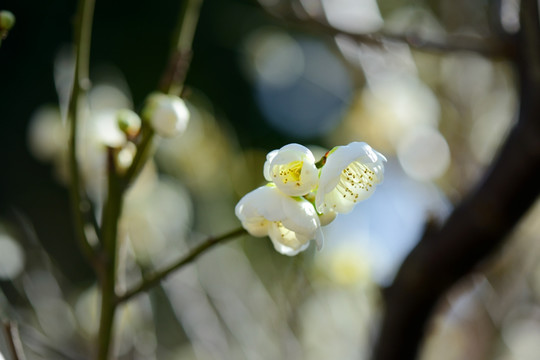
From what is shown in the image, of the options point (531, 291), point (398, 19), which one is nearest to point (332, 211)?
point (531, 291)

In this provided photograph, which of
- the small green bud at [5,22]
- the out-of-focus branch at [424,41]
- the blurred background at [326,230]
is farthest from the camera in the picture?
the blurred background at [326,230]

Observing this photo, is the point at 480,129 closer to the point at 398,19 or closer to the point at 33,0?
the point at 398,19

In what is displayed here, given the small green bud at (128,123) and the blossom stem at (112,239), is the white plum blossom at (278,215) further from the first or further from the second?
the small green bud at (128,123)

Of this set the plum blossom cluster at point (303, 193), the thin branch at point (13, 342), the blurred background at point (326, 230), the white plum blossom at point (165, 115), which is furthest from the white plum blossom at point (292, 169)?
the blurred background at point (326, 230)

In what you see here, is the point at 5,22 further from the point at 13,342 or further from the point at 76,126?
the point at 13,342

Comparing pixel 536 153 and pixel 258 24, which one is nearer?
pixel 536 153

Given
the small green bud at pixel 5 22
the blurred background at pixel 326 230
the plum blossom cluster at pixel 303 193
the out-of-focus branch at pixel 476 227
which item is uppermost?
the small green bud at pixel 5 22

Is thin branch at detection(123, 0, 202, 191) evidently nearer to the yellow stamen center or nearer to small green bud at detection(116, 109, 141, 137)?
small green bud at detection(116, 109, 141, 137)
